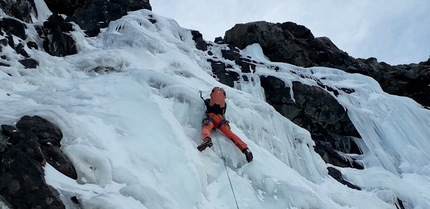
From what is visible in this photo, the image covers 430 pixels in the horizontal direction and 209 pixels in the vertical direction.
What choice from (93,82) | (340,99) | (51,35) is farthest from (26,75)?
(340,99)

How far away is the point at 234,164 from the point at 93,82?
3989 mm

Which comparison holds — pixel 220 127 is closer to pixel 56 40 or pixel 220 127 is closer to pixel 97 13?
pixel 56 40

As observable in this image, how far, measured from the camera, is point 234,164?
20.4ft

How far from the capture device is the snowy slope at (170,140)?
4.36m

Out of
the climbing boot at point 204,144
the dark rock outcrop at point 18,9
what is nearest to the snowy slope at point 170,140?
the climbing boot at point 204,144

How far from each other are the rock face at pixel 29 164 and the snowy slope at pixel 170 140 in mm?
195

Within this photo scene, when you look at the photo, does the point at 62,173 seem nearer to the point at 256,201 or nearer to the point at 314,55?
the point at 256,201

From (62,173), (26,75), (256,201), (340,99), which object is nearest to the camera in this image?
(62,173)

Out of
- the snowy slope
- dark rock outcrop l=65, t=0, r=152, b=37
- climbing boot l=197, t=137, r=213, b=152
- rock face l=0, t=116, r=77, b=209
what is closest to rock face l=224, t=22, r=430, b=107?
the snowy slope

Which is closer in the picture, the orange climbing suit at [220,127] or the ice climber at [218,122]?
the ice climber at [218,122]

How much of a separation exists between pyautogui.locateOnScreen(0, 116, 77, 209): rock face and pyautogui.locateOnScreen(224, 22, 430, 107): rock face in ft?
54.0

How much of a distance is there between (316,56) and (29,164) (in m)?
19.3

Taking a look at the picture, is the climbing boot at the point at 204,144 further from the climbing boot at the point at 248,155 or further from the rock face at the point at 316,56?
the rock face at the point at 316,56

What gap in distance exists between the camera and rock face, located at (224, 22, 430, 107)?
1914 centimetres
